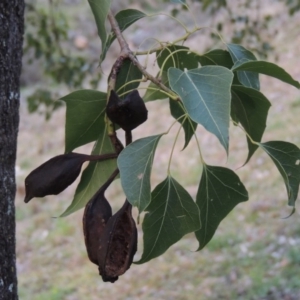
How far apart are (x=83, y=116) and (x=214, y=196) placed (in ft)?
0.78

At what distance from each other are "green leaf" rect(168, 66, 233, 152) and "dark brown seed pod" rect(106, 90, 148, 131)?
0.18 ft

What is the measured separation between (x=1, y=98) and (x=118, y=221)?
294 millimetres

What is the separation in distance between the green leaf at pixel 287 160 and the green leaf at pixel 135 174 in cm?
19

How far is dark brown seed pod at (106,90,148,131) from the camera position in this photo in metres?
0.75

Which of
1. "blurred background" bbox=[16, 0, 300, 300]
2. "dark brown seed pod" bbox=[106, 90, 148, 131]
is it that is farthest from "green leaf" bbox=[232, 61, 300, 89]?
"blurred background" bbox=[16, 0, 300, 300]

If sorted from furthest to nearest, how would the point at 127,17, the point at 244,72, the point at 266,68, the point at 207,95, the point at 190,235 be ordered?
the point at 190,235
the point at 127,17
the point at 244,72
the point at 266,68
the point at 207,95

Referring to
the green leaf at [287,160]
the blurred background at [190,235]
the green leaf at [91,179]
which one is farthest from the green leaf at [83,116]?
the blurred background at [190,235]

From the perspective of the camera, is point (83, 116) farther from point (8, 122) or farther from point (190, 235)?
point (190, 235)

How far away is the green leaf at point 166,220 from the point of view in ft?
2.73

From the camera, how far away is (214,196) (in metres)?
0.89

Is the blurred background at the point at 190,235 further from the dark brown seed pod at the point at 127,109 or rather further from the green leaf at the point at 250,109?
the dark brown seed pod at the point at 127,109

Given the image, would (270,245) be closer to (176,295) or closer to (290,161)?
(176,295)

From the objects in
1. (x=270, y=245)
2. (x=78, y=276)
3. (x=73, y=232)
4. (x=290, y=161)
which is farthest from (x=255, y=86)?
(x=73, y=232)

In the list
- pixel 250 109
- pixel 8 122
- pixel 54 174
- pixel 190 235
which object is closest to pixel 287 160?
pixel 250 109
